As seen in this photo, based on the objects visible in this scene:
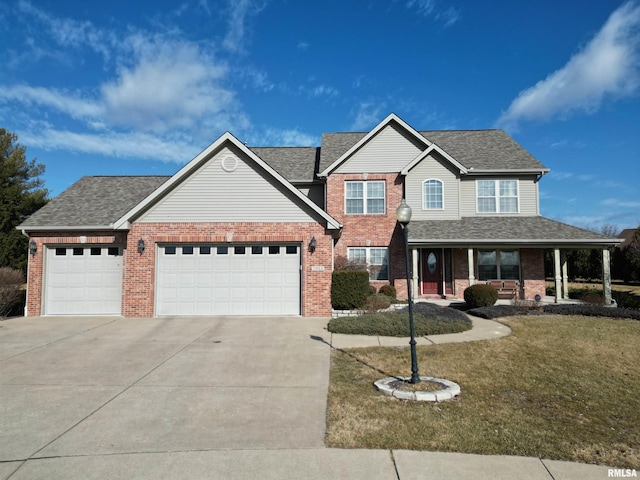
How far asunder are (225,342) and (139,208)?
6834 millimetres

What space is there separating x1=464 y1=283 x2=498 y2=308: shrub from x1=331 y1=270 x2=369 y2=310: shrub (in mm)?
4765

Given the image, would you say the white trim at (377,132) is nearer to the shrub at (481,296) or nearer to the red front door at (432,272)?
the red front door at (432,272)

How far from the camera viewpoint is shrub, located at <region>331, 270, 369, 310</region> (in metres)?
14.1

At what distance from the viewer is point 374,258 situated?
63.5 ft

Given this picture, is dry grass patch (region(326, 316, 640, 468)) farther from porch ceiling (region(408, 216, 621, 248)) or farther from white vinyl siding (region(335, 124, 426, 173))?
white vinyl siding (region(335, 124, 426, 173))

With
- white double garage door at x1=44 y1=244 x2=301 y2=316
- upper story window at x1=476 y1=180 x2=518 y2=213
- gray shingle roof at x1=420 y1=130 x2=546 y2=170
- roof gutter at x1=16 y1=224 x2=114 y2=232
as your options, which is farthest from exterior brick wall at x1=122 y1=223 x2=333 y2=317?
gray shingle roof at x1=420 y1=130 x2=546 y2=170

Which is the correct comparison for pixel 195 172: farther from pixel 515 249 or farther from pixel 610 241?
pixel 610 241

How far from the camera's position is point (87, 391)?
6637 millimetres

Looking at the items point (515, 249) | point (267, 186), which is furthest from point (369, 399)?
point (515, 249)

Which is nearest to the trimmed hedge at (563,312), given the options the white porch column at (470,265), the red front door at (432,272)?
the white porch column at (470,265)

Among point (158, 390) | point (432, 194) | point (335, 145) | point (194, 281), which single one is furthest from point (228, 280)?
point (335, 145)

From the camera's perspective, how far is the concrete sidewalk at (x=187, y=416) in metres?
4.20

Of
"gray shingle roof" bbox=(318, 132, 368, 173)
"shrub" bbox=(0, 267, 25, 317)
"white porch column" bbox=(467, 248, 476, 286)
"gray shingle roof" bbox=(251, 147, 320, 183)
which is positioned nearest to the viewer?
"shrub" bbox=(0, 267, 25, 317)

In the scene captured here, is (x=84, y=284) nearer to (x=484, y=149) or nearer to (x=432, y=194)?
(x=432, y=194)
